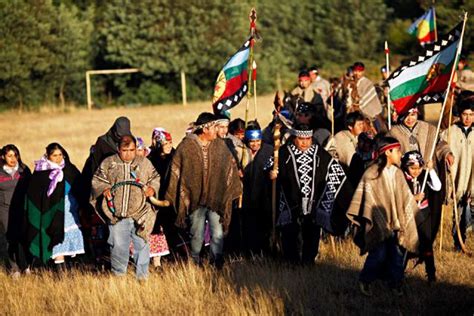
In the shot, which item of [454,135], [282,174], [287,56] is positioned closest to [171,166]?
[282,174]

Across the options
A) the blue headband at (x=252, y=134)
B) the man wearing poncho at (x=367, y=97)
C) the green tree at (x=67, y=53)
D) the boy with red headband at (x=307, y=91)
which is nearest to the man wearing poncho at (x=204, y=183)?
the blue headband at (x=252, y=134)

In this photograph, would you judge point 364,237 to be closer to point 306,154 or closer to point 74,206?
point 306,154

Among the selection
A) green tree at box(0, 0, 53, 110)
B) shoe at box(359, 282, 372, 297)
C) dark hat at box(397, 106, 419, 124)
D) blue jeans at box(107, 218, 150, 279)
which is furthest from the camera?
green tree at box(0, 0, 53, 110)

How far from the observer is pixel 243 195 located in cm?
1145

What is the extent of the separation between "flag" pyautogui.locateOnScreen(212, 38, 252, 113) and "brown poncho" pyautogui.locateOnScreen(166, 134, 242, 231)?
1433 mm

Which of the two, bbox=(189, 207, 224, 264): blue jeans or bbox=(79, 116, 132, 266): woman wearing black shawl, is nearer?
bbox=(189, 207, 224, 264): blue jeans

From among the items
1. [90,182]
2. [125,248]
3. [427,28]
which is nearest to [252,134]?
[90,182]

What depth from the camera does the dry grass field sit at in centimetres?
884

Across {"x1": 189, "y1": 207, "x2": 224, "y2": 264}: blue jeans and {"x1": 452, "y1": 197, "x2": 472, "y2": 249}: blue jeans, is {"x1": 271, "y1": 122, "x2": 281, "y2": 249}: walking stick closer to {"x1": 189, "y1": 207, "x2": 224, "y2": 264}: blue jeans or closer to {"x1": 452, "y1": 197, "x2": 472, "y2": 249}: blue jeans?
{"x1": 189, "y1": 207, "x2": 224, "y2": 264}: blue jeans

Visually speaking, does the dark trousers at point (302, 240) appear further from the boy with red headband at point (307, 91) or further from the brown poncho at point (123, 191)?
the boy with red headband at point (307, 91)

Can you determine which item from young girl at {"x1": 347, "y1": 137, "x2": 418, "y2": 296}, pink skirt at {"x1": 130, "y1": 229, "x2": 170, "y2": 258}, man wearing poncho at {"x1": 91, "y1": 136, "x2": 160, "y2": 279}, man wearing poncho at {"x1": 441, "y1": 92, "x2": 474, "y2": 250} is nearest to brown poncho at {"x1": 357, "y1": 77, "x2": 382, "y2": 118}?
man wearing poncho at {"x1": 441, "y1": 92, "x2": 474, "y2": 250}

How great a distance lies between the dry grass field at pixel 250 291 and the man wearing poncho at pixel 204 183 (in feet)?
1.49

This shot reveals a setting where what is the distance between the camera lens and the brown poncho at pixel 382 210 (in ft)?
29.3

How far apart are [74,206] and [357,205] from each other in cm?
390
